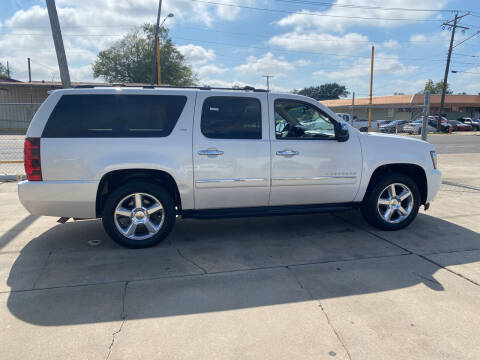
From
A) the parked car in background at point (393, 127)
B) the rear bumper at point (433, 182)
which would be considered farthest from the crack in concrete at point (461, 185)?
the parked car in background at point (393, 127)

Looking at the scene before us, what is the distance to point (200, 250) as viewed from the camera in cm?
454

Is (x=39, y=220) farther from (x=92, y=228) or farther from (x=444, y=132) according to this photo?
(x=444, y=132)

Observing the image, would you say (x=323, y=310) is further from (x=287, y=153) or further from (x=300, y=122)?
(x=300, y=122)

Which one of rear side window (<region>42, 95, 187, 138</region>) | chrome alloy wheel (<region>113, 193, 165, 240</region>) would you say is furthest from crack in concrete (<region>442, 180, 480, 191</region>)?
chrome alloy wheel (<region>113, 193, 165, 240</region>)

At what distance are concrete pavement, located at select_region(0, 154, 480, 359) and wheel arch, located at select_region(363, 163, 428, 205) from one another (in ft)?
1.95

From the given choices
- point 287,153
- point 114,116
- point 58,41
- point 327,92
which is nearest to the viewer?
point 114,116

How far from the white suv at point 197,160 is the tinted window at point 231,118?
1cm

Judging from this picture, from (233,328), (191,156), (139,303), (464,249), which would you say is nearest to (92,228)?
(191,156)

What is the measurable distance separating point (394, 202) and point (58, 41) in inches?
313

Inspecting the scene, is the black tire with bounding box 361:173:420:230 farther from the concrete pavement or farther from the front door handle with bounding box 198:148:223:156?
the front door handle with bounding box 198:148:223:156

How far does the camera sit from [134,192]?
4.44 metres

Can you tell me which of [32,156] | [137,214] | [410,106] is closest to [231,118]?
[137,214]

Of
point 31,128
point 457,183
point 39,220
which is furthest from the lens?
point 457,183

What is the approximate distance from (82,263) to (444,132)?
4269 cm
